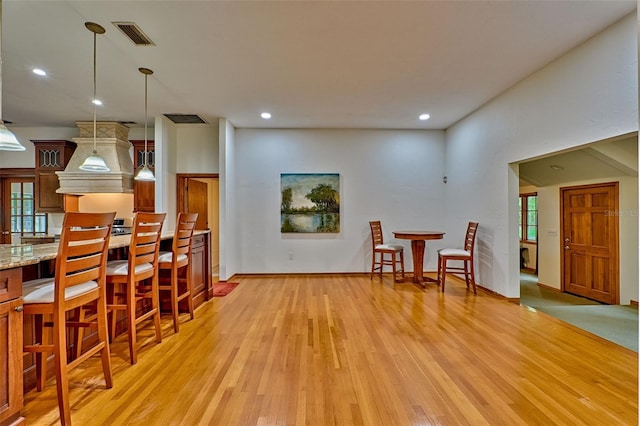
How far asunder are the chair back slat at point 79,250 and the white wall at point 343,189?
4.00 meters

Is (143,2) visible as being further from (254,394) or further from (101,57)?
(254,394)

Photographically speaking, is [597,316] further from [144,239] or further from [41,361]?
[41,361]

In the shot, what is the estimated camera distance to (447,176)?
248 inches

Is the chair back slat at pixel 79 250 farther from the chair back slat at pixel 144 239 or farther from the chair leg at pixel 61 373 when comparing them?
the chair back slat at pixel 144 239

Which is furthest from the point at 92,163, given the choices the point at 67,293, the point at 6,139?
the point at 67,293

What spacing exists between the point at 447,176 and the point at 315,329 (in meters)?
4.40

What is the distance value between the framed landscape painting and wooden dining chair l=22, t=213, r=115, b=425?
4128 millimetres

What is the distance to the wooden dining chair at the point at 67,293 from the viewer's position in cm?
177

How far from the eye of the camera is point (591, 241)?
5242mm

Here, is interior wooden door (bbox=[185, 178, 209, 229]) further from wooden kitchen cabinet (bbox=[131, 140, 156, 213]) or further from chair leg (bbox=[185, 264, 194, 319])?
chair leg (bbox=[185, 264, 194, 319])

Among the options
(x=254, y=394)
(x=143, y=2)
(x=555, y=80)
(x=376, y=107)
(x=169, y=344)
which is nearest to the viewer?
(x=254, y=394)

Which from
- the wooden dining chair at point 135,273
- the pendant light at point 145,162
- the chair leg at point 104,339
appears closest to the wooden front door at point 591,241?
the wooden dining chair at point 135,273

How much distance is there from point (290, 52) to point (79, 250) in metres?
2.65

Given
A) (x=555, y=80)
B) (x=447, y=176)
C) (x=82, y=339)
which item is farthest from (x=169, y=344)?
(x=447, y=176)
